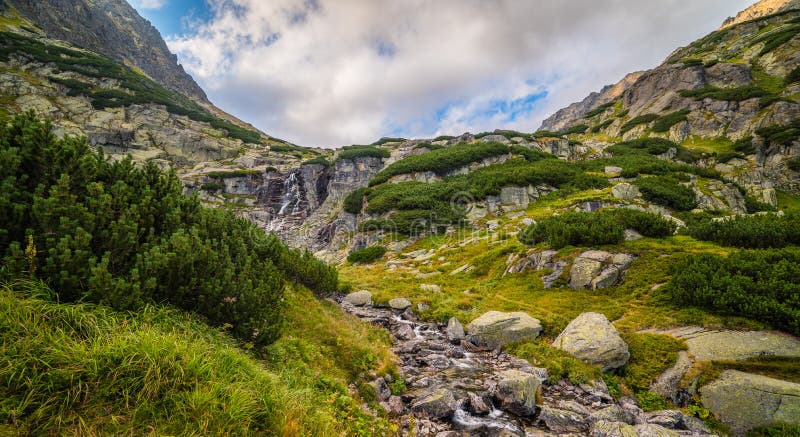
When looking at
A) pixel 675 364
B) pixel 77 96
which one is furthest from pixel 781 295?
pixel 77 96

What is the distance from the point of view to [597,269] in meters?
13.8

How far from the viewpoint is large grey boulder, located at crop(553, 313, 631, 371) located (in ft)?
29.4

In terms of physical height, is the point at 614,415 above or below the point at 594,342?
below

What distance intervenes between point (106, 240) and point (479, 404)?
808cm

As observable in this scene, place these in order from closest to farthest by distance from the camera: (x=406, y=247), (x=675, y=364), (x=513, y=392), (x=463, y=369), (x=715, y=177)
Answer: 1. (x=513, y=392)
2. (x=675, y=364)
3. (x=463, y=369)
4. (x=406, y=247)
5. (x=715, y=177)

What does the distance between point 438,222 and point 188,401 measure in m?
34.6

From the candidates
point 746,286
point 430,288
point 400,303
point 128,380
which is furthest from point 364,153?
point 128,380

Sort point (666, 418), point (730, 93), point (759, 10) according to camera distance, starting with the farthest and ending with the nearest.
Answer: point (759, 10), point (730, 93), point (666, 418)

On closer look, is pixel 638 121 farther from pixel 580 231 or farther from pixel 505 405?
pixel 505 405

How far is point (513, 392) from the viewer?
24.8ft

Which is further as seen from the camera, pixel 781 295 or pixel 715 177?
pixel 715 177

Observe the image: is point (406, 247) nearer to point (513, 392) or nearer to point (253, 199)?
point (513, 392)

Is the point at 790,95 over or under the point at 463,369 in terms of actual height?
over

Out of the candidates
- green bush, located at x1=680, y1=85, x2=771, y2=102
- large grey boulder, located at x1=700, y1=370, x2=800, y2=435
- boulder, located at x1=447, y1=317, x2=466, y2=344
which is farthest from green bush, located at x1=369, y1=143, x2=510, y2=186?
large grey boulder, located at x1=700, y1=370, x2=800, y2=435
